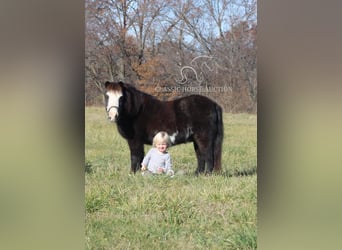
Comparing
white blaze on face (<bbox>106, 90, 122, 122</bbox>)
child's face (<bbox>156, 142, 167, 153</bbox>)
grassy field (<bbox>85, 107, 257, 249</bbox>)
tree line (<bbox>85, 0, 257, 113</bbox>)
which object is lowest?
grassy field (<bbox>85, 107, 257, 249</bbox>)

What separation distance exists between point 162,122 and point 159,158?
27 centimetres

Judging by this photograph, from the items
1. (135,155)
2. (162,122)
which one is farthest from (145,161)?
(162,122)

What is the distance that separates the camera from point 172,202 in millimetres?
3389

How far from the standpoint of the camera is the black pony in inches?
134

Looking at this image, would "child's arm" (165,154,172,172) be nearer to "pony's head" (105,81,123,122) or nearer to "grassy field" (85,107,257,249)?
"grassy field" (85,107,257,249)

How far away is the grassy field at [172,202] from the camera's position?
336 centimetres

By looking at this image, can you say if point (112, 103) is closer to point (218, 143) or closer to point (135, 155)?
point (135, 155)

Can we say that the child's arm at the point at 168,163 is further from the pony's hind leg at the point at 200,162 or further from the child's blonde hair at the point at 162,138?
the pony's hind leg at the point at 200,162

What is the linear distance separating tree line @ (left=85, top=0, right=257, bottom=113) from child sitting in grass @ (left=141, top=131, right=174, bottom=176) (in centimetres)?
32

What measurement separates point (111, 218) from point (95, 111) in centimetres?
80

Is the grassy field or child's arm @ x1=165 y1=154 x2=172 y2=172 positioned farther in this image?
child's arm @ x1=165 y1=154 x2=172 y2=172

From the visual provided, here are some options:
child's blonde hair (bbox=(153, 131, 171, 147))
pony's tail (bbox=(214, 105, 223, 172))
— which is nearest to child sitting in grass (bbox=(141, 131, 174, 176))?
child's blonde hair (bbox=(153, 131, 171, 147))
